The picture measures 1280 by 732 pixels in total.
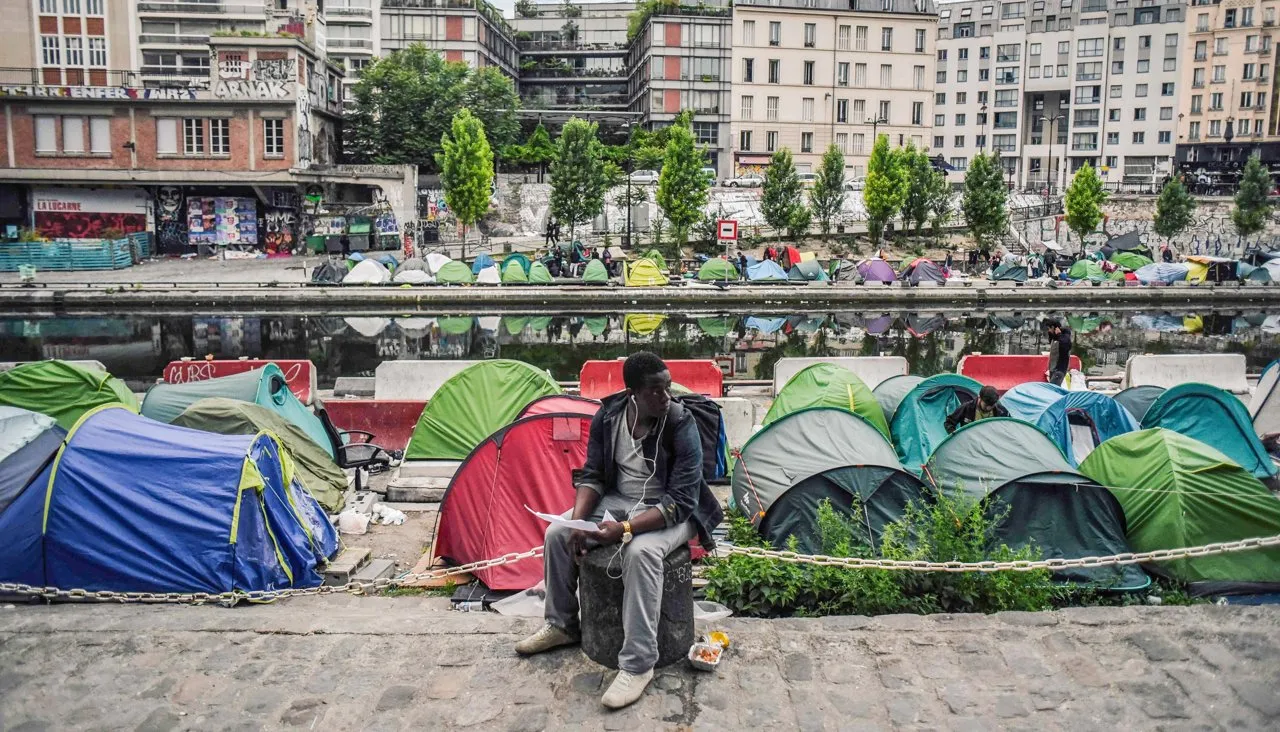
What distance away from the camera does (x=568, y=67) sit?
8325cm

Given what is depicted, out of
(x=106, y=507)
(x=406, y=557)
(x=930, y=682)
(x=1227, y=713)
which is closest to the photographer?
(x=1227, y=713)

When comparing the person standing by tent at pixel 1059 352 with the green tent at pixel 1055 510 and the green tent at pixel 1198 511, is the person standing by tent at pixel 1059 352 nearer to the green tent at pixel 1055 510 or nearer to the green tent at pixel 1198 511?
the green tent at pixel 1198 511

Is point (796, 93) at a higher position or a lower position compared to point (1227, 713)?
higher

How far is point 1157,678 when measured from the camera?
5.83 m

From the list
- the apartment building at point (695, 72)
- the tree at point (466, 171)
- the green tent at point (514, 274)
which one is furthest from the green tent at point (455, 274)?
the apartment building at point (695, 72)

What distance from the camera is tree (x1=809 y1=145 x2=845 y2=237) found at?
176ft

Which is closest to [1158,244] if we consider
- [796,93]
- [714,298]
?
[796,93]

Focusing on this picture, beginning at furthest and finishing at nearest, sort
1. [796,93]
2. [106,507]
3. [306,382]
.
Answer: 1. [796,93]
2. [306,382]
3. [106,507]

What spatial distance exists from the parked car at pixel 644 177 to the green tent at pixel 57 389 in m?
48.7

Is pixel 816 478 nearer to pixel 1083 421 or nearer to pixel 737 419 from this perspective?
pixel 737 419

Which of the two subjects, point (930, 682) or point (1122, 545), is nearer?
point (930, 682)

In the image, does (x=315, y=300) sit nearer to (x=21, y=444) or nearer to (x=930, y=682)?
(x=21, y=444)

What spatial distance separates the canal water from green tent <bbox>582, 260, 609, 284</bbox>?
4.58 m

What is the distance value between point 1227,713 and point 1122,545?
424cm
